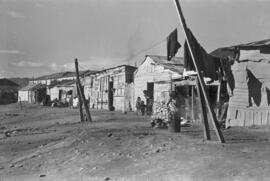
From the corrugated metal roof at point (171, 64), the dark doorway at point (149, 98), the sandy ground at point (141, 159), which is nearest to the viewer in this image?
the sandy ground at point (141, 159)

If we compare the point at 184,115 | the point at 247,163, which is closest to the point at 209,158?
the point at 247,163

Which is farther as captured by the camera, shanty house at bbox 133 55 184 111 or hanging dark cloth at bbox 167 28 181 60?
shanty house at bbox 133 55 184 111

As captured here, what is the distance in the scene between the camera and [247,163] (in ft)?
25.2

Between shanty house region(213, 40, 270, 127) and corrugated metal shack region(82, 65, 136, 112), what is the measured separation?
14531 mm

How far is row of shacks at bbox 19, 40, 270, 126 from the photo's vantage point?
1465 cm

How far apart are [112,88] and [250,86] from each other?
20.3 meters

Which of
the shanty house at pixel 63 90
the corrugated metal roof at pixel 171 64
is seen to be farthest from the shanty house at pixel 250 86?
the shanty house at pixel 63 90

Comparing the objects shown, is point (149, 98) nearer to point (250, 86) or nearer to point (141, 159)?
point (250, 86)

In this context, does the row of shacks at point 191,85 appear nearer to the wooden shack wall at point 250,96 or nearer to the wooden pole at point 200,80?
the wooden shack wall at point 250,96

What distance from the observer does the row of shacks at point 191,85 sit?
14.6m

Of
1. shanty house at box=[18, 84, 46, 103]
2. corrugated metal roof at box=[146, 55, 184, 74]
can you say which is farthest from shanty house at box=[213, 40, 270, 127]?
shanty house at box=[18, 84, 46, 103]

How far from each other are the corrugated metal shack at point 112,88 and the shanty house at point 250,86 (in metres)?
14.5

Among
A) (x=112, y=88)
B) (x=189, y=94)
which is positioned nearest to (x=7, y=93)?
(x=112, y=88)

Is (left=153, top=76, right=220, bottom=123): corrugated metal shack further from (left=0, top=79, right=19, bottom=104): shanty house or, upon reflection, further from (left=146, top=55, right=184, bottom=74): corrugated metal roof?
(left=0, top=79, right=19, bottom=104): shanty house
